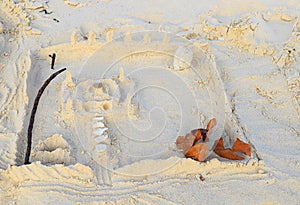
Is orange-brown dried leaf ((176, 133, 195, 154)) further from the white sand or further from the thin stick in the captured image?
the thin stick

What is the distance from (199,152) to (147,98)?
3.91 ft

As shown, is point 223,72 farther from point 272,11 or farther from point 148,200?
point 148,200

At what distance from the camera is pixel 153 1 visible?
702cm

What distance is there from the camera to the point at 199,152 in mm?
4086

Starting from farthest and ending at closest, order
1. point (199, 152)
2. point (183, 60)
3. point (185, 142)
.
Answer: point (183, 60) → point (185, 142) → point (199, 152)

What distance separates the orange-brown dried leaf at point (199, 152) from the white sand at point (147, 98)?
3.9 inches

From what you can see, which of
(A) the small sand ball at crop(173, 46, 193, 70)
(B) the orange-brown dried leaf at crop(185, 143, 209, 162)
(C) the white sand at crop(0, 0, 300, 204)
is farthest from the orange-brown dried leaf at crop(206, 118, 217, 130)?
(A) the small sand ball at crop(173, 46, 193, 70)

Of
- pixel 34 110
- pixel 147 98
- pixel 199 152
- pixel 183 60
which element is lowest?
pixel 199 152

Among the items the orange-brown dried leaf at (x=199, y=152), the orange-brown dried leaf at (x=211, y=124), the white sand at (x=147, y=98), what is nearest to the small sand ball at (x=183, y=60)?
the white sand at (x=147, y=98)

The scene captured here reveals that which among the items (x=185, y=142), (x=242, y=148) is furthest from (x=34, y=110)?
(x=242, y=148)

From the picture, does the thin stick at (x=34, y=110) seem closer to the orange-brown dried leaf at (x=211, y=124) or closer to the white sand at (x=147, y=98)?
the white sand at (x=147, y=98)

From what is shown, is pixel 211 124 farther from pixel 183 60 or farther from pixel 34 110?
pixel 34 110

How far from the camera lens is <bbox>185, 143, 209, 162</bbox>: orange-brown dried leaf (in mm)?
4074

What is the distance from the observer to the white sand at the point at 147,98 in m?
3.86
